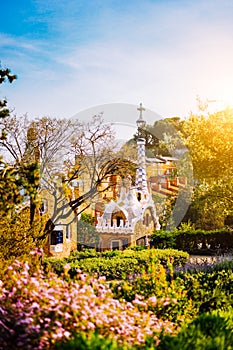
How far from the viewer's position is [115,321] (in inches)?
207

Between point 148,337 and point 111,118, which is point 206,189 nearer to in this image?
point 111,118

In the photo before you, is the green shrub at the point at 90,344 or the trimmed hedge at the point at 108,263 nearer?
the green shrub at the point at 90,344

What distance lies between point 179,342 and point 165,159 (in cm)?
2885

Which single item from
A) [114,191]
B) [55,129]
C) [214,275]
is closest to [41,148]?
[55,129]

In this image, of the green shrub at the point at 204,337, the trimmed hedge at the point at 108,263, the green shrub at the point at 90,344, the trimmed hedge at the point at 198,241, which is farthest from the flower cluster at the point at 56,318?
the trimmed hedge at the point at 198,241

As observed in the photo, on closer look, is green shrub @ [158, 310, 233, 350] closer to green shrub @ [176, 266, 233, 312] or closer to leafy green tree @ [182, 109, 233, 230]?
green shrub @ [176, 266, 233, 312]

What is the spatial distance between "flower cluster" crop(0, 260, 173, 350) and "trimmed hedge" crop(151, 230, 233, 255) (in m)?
19.2

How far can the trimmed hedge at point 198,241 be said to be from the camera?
979 inches

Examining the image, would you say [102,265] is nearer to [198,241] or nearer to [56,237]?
[56,237]

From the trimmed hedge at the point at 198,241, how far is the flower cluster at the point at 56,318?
19.2 metres

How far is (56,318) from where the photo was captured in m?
5.04

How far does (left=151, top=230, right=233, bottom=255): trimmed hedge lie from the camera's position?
81.6ft

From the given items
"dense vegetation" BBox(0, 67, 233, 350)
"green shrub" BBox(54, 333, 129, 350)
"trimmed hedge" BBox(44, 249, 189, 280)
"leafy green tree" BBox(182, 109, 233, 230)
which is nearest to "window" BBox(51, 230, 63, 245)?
"dense vegetation" BBox(0, 67, 233, 350)

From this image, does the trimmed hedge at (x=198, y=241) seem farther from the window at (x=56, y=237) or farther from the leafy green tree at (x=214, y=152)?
the window at (x=56, y=237)
